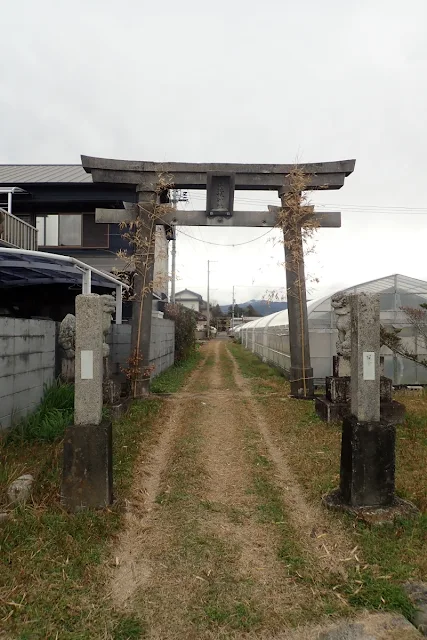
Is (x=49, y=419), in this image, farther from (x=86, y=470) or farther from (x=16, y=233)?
(x=16, y=233)

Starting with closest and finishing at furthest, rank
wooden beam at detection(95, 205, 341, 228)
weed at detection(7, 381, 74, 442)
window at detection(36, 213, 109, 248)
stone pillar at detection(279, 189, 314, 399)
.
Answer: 1. weed at detection(7, 381, 74, 442)
2. stone pillar at detection(279, 189, 314, 399)
3. wooden beam at detection(95, 205, 341, 228)
4. window at detection(36, 213, 109, 248)

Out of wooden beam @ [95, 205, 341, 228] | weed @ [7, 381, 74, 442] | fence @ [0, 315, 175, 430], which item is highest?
wooden beam @ [95, 205, 341, 228]

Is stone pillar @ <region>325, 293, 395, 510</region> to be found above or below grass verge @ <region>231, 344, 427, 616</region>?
above

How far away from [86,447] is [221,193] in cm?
658

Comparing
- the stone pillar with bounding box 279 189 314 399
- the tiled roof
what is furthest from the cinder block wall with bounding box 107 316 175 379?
the tiled roof

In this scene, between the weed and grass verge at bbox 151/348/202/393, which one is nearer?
the weed

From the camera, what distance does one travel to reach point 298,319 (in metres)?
9.04

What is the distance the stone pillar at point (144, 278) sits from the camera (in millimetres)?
8781

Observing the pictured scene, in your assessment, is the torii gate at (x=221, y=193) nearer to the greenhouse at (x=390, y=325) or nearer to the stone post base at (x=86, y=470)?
the greenhouse at (x=390, y=325)

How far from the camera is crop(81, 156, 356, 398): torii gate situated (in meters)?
8.80

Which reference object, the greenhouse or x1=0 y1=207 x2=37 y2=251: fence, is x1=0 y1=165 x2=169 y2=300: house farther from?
the greenhouse

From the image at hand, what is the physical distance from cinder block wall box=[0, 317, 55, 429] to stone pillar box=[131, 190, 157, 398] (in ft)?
7.11

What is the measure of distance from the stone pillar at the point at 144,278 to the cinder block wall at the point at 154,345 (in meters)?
0.49

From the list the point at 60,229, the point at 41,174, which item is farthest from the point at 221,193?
the point at 41,174
